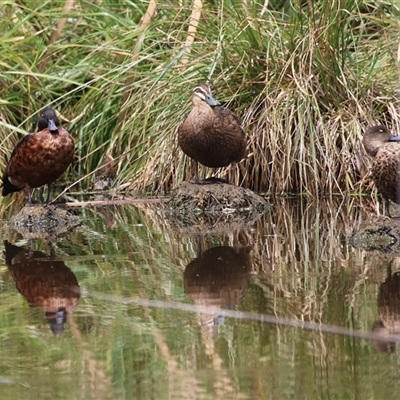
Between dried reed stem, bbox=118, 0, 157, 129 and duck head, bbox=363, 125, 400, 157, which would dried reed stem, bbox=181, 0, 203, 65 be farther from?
duck head, bbox=363, 125, 400, 157

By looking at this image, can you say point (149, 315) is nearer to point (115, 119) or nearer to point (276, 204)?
point (276, 204)

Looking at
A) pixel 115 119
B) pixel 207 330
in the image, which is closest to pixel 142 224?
pixel 115 119

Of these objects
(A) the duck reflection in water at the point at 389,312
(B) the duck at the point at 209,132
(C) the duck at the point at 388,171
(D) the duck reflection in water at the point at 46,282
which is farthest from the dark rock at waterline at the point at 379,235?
(B) the duck at the point at 209,132

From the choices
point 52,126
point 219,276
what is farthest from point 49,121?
point 219,276

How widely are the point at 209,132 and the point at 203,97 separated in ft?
0.97

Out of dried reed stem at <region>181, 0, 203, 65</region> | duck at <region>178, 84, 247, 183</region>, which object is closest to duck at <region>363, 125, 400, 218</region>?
duck at <region>178, 84, 247, 183</region>

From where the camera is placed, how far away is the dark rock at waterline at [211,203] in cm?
795

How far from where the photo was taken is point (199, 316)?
165 inches

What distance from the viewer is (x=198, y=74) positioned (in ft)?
30.9

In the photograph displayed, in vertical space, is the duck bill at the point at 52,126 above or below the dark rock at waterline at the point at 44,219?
above

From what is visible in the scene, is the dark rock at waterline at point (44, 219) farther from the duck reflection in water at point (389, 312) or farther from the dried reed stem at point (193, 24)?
the duck reflection in water at point (389, 312)

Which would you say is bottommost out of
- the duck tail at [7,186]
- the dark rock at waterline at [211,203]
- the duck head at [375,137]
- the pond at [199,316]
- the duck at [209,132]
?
the pond at [199,316]

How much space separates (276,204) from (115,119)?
7.91ft

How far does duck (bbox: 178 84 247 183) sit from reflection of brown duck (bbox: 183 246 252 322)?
1827 millimetres
